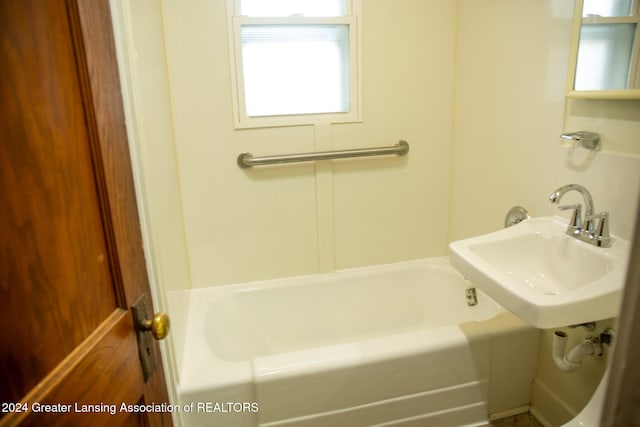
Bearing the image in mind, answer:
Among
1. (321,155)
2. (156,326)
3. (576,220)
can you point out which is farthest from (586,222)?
(156,326)

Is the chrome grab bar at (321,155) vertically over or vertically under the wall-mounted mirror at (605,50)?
under

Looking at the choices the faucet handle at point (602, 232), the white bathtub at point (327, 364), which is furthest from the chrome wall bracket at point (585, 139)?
the white bathtub at point (327, 364)

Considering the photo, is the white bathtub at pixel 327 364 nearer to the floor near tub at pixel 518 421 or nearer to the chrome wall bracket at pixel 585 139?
the floor near tub at pixel 518 421

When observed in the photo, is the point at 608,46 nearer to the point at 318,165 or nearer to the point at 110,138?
the point at 318,165

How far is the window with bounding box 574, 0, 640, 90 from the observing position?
1.20 metres

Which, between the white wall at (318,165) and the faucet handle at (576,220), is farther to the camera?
the white wall at (318,165)

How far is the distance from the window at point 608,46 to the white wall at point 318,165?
32.8 inches

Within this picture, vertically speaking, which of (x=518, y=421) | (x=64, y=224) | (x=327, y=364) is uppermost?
(x=64, y=224)

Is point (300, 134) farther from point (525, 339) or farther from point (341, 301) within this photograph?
point (525, 339)

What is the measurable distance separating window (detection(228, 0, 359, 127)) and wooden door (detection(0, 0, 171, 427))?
4.21ft

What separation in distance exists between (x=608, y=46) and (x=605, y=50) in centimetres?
1

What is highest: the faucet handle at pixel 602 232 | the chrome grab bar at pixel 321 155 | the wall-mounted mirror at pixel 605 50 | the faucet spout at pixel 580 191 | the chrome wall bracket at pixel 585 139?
the wall-mounted mirror at pixel 605 50

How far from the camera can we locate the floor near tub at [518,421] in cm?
171

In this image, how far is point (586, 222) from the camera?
1.34m
